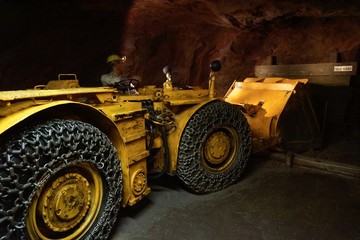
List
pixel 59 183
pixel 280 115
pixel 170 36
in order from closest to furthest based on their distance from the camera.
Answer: pixel 59 183 → pixel 280 115 → pixel 170 36

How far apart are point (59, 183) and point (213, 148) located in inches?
70.8

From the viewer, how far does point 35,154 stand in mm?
1493

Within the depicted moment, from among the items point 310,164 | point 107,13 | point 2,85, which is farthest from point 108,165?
point 2,85

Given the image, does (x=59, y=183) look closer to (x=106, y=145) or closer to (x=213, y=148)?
(x=106, y=145)

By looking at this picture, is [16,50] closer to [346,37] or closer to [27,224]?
[27,224]

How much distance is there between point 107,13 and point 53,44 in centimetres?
150

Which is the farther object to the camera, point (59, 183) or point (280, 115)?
point (280, 115)

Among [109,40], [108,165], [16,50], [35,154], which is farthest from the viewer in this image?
[109,40]

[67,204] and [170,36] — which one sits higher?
[170,36]

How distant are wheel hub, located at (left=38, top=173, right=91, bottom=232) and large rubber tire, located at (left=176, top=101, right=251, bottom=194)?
44.9 inches

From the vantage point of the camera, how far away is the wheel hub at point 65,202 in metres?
1.67

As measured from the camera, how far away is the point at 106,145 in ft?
6.42

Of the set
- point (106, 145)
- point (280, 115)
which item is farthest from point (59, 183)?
point (280, 115)

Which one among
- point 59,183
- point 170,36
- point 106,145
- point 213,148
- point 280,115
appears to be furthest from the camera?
point 170,36
